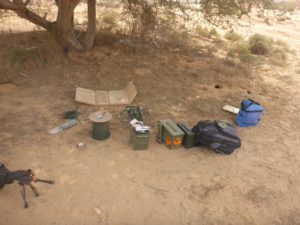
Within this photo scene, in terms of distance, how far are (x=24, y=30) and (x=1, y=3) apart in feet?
7.88

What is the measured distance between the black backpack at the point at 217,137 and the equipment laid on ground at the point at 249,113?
737 millimetres

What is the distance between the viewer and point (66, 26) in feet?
21.5

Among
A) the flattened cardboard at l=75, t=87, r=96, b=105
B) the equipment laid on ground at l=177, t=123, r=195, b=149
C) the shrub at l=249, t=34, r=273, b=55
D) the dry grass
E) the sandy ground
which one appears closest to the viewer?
the sandy ground

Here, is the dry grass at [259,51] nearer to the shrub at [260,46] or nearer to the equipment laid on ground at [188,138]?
the shrub at [260,46]

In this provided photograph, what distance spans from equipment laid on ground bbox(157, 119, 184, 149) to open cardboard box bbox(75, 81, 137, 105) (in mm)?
1241

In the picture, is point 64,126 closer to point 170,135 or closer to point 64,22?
point 170,135

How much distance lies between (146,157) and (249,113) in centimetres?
194

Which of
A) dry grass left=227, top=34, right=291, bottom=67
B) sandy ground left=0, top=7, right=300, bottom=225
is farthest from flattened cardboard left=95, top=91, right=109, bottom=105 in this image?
dry grass left=227, top=34, right=291, bottom=67

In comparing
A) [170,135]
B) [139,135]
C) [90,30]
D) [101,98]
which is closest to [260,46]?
[90,30]

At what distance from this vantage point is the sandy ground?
10.5 ft

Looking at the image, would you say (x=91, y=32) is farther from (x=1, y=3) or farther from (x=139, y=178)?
(x=139, y=178)

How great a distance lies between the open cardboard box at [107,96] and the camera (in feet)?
17.1

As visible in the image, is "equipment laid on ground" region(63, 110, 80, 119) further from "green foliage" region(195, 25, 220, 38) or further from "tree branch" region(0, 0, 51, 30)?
"green foliage" region(195, 25, 220, 38)

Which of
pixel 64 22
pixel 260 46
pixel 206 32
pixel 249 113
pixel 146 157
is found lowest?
pixel 146 157
